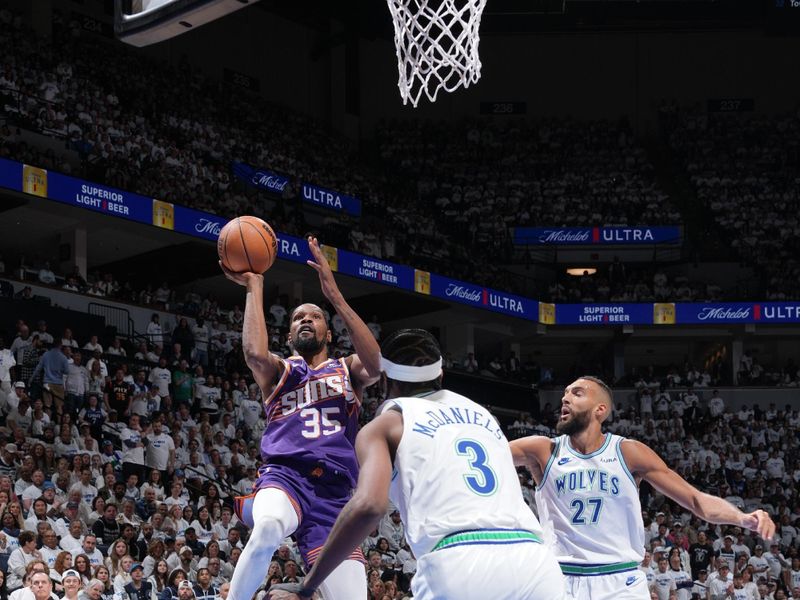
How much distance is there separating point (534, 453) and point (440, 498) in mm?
2636

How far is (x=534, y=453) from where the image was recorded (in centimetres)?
678

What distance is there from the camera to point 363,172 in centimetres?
→ 3522

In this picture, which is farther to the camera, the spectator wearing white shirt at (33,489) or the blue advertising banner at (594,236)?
the blue advertising banner at (594,236)

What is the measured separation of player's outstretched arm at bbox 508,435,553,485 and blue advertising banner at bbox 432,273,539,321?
2354cm

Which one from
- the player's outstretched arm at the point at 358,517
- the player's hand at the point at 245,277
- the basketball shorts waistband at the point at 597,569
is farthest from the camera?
the basketball shorts waistband at the point at 597,569

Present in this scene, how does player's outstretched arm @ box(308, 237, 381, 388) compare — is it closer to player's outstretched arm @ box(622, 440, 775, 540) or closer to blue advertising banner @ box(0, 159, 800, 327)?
player's outstretched arm @ box(622, 440, 775, 540)

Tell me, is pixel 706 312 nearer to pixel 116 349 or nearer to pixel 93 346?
pixel 116 349

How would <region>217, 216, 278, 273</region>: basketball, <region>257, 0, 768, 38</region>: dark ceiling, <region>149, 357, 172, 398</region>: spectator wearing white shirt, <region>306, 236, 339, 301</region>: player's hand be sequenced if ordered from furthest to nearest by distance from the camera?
<region>257, 0, 768, 38</region>: dark ceiling < <region>149, 357, 172, 398</region>: spectator wearing white shirt < <region>217, 216, 278, 273</region>: basketball < <region>306, 236, 339, 301</region>: player's hand

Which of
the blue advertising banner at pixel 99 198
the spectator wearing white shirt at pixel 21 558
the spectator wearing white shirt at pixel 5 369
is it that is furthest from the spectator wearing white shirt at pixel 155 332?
the spectator wearing white shirt at pixel 21 558

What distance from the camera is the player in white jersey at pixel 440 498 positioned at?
405 cm

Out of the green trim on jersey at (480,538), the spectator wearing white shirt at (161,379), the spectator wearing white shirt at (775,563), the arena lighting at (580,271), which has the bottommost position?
the spectator wearing white shirt at (775,563)

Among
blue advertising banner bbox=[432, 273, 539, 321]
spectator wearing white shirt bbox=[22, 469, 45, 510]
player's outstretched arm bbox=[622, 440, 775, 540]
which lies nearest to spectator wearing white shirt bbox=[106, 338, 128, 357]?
spectator wearing white shirt bbox=[22, 469, 45, 510]

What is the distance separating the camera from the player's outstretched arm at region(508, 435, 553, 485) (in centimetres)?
671

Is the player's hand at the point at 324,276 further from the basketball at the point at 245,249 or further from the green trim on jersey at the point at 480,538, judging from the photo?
the green trim on jersey at the point at 480,538
